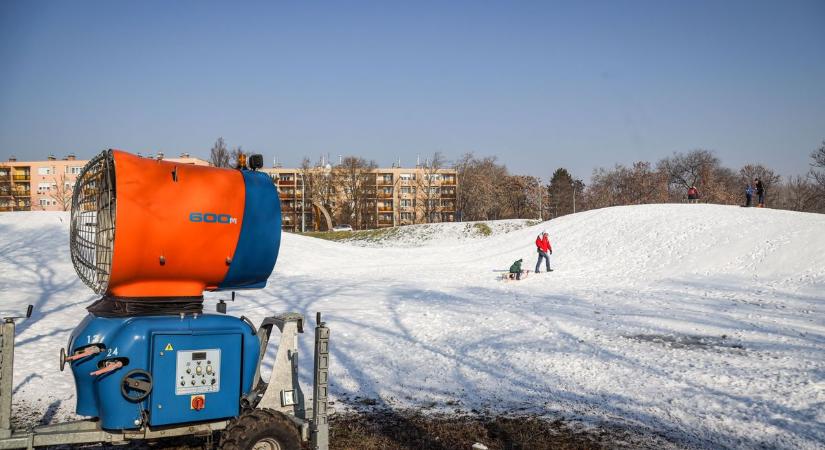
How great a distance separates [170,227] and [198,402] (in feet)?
4.92

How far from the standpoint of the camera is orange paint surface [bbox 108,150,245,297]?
4.93 meters

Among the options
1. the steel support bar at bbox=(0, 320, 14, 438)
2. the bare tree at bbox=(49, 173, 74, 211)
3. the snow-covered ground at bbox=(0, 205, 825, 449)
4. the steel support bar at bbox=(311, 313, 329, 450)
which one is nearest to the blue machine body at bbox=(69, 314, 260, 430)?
the steel support bar at bbox=(0, 320, 14, 438)

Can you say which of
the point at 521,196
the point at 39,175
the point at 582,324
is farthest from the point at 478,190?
the point at 39,175

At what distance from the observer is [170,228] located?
16.8 feet

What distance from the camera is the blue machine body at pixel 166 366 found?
15.9 ft

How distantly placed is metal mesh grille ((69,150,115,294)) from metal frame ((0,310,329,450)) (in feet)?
2.90

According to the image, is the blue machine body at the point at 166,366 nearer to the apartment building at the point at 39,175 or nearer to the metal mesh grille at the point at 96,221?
the metal mesh grille at the point at 96,221

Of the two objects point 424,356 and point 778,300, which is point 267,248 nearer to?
point 424,356

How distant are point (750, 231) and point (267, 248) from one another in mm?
27343

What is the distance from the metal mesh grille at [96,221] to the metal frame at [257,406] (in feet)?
2.90

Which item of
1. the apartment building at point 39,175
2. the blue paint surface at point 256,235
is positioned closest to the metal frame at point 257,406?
the blue paint surface at point 256,235

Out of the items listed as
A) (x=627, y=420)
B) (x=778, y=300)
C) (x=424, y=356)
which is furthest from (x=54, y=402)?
(x=778, y=300)

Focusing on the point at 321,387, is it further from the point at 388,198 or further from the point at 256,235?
the point at 388,198

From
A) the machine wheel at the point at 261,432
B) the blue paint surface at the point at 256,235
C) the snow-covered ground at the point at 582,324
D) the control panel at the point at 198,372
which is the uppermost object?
the blue paint surface at the point at 256,235
